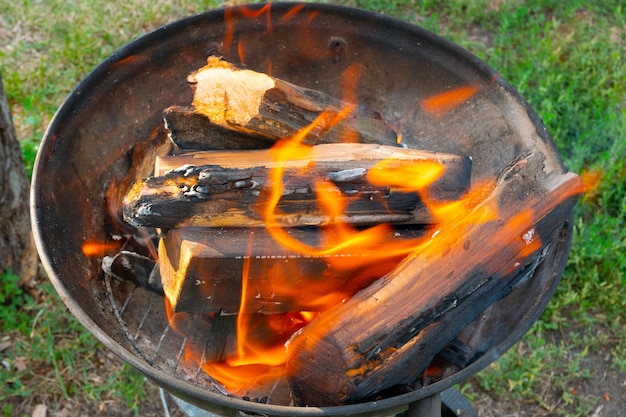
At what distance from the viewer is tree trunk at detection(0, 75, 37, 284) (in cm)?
235

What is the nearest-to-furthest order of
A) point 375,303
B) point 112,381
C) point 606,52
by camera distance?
point 375,303
point 112,381
point 606,52

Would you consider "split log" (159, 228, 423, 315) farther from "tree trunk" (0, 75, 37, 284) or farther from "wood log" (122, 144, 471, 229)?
"tree trunk" (0, 75, 37, 284)

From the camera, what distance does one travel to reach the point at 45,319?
8.66ft

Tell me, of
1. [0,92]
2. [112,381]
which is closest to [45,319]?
[112,381]

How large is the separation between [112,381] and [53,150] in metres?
1.09

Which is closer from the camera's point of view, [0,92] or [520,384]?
[0,92]

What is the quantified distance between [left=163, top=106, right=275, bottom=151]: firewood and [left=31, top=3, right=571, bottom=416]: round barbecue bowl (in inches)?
13.0

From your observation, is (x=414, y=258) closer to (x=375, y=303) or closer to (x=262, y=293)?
(x=375, y=303)

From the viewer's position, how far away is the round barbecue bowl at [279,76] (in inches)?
70.7

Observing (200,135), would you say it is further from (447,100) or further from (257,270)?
(447,100)

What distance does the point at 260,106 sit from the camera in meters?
1.75

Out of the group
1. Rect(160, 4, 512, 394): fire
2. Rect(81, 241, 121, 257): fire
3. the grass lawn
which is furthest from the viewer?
the grass lawn

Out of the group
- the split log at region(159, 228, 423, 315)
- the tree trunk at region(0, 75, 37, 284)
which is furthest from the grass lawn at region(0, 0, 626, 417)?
the split log at region(159, 228, 423, 315)

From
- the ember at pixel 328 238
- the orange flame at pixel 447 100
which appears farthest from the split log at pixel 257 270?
the orange flame at pixel 447 100
